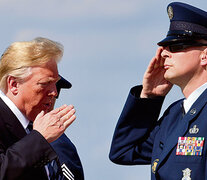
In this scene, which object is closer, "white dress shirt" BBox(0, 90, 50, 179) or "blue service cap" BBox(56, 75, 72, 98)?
"white dress shirt" BBox(0, 90, 50, 179)

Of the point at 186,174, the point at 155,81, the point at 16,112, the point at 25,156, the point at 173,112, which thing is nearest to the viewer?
the point at 25,156

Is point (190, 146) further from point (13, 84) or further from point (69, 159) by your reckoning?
point (69, 159)

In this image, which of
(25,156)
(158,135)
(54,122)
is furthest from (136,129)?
(25,156)

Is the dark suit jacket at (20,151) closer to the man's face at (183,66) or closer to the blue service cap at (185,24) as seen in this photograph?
the man's face at (183,66)

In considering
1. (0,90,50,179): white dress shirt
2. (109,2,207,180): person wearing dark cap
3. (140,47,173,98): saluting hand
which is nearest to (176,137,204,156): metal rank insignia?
(109,2,207,180): person wearing dark cap

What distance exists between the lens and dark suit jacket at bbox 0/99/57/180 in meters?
6.67

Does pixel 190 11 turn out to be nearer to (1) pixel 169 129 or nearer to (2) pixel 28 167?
(1) pixel 169 129

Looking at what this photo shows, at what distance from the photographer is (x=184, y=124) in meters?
7.20

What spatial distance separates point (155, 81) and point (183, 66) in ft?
2.45

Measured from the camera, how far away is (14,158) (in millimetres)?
6691

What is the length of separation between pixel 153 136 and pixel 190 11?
1.55 meters

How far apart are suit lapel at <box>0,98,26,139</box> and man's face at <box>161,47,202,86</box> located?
174 cm

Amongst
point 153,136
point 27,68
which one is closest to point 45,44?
point 27,68

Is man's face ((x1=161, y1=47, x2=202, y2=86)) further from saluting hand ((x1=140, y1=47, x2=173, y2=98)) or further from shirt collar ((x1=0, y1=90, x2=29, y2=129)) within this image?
shirt collar ((x1=0, y1=90, x2=29, y2=129))
